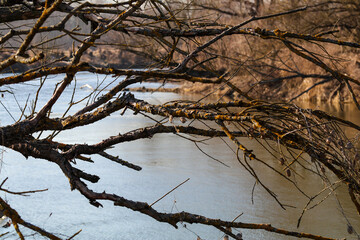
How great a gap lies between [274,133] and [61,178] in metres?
4.97

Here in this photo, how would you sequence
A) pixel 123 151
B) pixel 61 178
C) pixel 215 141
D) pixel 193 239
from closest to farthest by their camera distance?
pixel 193 239, pixel 61 178, pixel 123 151, pixel 215 141

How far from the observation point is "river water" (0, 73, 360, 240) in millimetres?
5027

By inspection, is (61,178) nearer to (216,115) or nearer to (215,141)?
(215,141)

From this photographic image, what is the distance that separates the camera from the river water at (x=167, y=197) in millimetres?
5027

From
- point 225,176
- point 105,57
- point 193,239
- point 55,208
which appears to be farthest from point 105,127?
point 105,57

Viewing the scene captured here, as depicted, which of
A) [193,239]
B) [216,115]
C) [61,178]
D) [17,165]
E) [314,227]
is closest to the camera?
[216,115]

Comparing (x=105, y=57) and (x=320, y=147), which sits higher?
(x=105, y=57)

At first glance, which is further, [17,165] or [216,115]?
[17,165]

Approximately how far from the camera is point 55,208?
559 cm

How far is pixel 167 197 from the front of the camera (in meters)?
5.98

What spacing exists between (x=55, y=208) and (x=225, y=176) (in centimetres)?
243

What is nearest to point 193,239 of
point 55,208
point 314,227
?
point 314,227

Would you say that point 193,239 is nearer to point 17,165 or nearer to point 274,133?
point 274,133

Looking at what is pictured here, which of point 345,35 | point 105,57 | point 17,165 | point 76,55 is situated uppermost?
point 105,57
